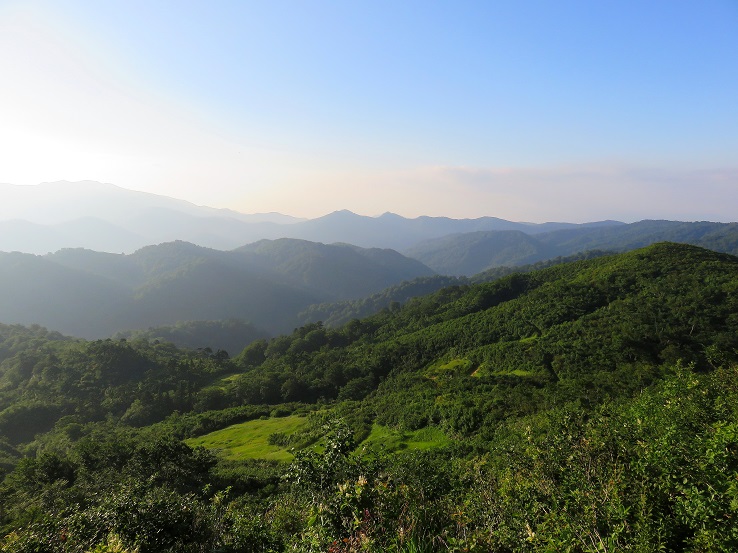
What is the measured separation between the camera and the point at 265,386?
7206 cm

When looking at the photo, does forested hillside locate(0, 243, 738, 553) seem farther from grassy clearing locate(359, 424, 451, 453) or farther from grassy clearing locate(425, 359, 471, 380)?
grassy clearing locate(425, 359, 471, 380)

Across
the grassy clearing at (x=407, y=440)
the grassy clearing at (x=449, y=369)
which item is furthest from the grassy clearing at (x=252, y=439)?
the grassy clearing at (x=449, y=369)

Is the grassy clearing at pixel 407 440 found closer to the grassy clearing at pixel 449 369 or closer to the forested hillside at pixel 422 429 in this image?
the forested hillside at pixel 422 429

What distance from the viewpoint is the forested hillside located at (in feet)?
23.0

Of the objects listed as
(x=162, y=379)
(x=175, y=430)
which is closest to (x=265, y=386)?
(x=175, y=430)

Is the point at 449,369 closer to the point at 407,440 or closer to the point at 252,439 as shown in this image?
the point at 407,440

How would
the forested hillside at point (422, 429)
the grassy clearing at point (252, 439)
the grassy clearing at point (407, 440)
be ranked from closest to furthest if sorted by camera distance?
the forested hillside at point (422, 429) < the grassy clearing at point (407, 440) < the grassy clearing at point (252, 439)

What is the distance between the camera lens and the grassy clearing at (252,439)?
138ft

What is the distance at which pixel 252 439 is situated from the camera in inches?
1928

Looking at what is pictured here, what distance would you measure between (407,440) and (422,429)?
86.7 inches

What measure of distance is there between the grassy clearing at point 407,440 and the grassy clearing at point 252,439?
10.0 m

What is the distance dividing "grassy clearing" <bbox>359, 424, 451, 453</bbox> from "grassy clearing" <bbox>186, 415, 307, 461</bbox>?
1001cm

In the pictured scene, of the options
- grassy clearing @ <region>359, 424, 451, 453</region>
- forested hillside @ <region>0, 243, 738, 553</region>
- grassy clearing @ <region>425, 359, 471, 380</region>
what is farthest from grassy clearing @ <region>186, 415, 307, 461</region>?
grassy clearing @ <region>425, 359, 471, 380</region>

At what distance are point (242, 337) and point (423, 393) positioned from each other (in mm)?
151076
